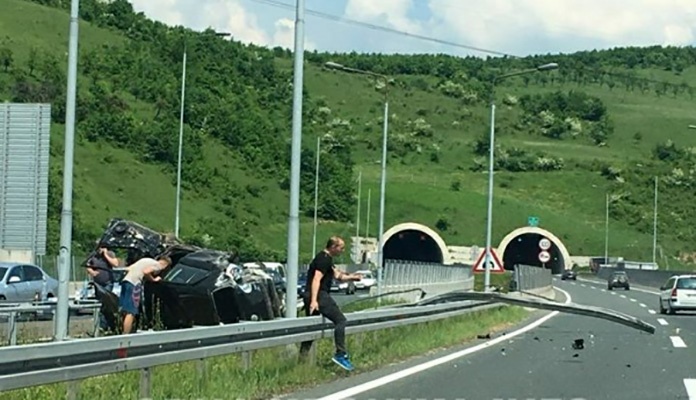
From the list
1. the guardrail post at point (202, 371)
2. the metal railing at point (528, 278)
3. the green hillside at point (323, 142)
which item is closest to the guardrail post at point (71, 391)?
the guardrail post at point (202, 371)

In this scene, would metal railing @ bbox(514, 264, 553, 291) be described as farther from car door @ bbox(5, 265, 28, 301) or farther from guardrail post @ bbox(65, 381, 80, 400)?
guardrail post @ bbox(65, 381, 80, 400)

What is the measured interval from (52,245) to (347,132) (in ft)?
238

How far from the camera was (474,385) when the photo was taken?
54.6ft

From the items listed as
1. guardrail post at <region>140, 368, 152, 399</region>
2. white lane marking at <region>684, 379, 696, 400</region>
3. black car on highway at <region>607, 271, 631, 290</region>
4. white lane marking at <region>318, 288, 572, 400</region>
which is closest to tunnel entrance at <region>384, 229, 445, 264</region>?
black car on highway at <region>607, 271, 631, 290</region>

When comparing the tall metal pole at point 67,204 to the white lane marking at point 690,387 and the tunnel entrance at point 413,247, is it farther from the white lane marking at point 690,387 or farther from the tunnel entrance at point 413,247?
the tunnel entrance at point 413,247

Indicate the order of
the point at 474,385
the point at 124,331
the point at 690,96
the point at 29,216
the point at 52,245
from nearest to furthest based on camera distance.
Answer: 1. the point at 474,385
2. the point at 124,331
3. the point at 29,216
4. the point at 52,245
5. the point at 690,96

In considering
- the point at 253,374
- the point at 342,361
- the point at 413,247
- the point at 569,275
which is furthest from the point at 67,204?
the point at 413,247

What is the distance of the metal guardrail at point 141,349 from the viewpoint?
407 inches

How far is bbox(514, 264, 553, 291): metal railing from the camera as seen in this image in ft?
168

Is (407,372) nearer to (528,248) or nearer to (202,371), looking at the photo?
(202,371)

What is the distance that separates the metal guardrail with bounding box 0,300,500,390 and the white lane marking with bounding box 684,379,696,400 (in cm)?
483

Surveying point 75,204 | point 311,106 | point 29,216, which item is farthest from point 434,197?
point 29,216

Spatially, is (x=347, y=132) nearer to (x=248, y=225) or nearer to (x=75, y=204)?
(x=248, y=225)

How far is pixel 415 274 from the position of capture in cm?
5391
